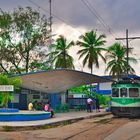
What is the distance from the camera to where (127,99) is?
33781 millimetres

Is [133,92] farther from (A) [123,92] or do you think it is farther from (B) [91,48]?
(B) [91,48]

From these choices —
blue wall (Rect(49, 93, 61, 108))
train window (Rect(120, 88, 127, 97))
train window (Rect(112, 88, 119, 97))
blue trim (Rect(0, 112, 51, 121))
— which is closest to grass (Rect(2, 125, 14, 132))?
blue trim (Rect(0, 112, 51, 121))

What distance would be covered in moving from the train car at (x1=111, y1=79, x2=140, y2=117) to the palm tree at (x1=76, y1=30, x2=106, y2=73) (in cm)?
3260

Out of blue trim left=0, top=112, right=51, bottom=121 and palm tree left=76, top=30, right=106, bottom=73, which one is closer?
blue trim left=0, top=112, right=51, bottom=121

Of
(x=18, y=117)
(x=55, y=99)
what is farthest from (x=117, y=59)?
(x=18, y=117)

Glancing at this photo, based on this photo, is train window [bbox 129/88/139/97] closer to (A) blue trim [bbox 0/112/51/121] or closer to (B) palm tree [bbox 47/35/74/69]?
(A) blue trim [bbox 0/112/51/121]

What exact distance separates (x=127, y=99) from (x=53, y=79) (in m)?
6.49

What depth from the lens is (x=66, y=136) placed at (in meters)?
20.0

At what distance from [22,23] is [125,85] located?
2469 centimetres

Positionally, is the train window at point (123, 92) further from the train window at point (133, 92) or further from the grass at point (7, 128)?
the grass at point (7, 128)

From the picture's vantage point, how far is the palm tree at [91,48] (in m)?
67.2

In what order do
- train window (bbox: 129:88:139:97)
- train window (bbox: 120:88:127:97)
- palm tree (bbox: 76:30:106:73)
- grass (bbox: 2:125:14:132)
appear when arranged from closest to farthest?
grass (bbox: 2:125:14:132)
train window (bbox: 129:88:139:97)
train window (bbox: 120:88:127:97)
palm tree (bbox: 76:30:106:73)

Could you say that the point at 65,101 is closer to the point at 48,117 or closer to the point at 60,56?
the point at 48,117

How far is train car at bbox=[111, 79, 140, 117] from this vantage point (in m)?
33.7
